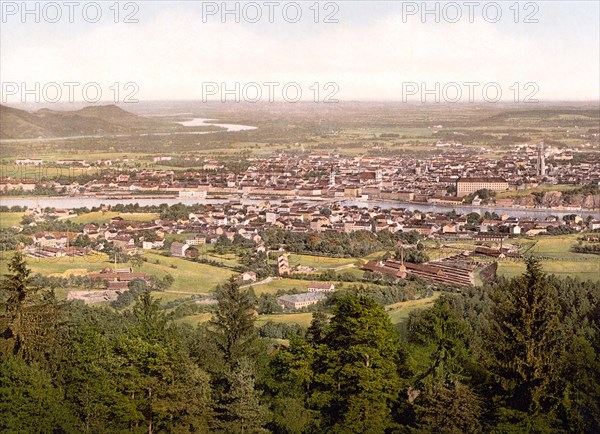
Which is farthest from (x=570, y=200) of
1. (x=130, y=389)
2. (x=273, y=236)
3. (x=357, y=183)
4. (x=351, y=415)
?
(x=130, y=389)

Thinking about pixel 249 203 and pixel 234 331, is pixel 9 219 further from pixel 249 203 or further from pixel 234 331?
pixel 234 331

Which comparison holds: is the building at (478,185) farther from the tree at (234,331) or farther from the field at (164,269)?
the tree at (234,331)

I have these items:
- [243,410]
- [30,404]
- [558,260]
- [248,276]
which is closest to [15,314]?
[30,404]

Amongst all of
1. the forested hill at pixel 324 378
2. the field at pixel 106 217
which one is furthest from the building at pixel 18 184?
the forested hill at pixel 324 378

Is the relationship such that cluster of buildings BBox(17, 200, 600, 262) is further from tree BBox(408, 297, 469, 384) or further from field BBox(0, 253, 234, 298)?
tree BBox(408, 297, 469, 384)

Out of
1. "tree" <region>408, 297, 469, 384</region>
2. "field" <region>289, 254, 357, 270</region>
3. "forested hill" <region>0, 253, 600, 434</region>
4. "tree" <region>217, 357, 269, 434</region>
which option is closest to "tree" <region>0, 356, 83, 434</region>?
"forested hill" <region>0, 253, 600, 434</region>

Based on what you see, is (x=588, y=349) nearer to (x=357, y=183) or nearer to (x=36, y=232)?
(x=357, y=183)
